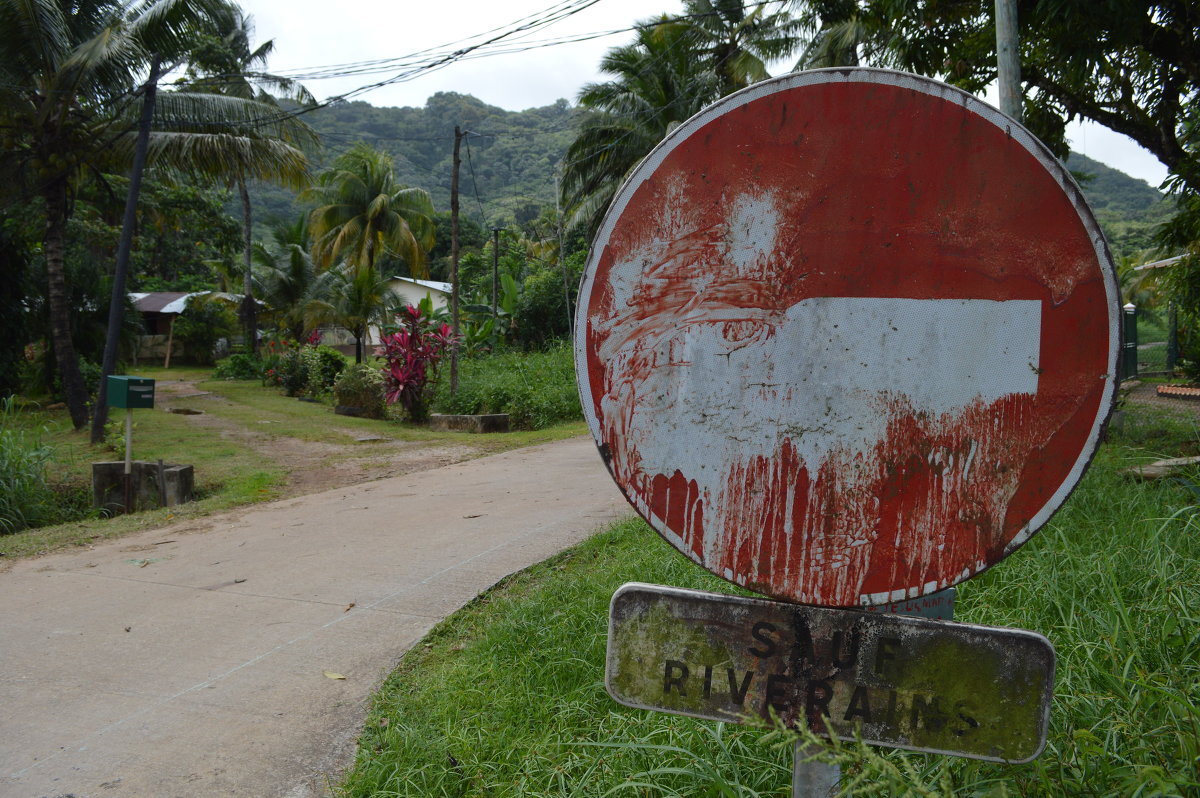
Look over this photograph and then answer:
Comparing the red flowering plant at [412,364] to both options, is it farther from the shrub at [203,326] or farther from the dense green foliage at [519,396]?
the shrub at [203,326]

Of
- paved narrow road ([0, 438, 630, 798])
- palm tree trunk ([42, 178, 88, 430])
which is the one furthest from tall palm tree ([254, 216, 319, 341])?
paved narrow road ([0, 438, 630, 798])

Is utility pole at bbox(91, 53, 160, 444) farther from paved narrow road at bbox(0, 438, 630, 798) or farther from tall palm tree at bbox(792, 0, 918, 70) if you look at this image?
tall palm tree at bbox(792, 0, 918, 70)

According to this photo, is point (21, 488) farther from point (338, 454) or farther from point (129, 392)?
point (338, 454)

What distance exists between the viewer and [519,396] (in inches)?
564

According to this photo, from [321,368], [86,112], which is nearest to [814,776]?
[86,112]

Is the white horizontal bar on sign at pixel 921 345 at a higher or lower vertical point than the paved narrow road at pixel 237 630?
higher

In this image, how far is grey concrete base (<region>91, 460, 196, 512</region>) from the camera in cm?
844

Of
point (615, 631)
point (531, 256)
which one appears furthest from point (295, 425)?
point (531, 256)

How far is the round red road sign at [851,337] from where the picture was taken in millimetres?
1136

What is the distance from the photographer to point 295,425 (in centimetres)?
1425

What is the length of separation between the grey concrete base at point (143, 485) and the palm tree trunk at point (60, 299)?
5.64 metres

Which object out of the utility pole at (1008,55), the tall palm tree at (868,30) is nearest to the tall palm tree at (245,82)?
the tall palm tree at (868,30)

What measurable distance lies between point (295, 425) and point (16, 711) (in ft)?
36.7

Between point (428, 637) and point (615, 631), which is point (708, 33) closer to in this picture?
point (428, 637)
